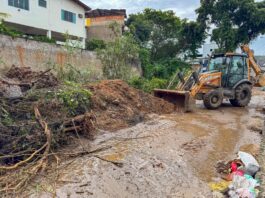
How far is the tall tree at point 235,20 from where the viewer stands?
21.7 metres

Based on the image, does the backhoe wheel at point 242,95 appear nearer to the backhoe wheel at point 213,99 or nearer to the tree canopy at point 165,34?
the backhoe wheel at point 213,99

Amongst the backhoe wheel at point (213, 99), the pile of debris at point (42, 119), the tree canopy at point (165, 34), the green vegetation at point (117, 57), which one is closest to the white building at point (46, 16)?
the tree canopy at point (165, 34)

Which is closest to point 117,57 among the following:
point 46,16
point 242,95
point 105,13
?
point 242,95

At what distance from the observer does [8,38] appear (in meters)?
12.7

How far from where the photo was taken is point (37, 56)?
46.2ft

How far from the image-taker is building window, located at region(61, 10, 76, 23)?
22.4m

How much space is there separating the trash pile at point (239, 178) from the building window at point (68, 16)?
20.1m

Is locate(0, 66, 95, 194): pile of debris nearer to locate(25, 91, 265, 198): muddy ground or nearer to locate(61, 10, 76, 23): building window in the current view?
locate(25, 91, 265, 198): muddy ground

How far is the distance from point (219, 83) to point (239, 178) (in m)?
7.11

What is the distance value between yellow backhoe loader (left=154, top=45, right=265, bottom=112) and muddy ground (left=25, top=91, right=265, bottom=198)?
1.79 meters

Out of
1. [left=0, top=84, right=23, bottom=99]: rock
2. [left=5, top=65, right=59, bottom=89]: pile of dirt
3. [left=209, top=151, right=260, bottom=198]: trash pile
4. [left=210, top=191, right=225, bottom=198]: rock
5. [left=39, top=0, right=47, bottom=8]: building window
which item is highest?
[left=39, top=0, right=47, bottom=8]: building window

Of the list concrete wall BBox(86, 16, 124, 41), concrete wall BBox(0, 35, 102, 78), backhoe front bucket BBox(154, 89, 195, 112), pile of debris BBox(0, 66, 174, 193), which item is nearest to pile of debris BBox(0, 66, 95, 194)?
pile of debris BBox(0, 66, 174, 193)

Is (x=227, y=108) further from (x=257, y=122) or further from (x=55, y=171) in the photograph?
(x=55, y=171)

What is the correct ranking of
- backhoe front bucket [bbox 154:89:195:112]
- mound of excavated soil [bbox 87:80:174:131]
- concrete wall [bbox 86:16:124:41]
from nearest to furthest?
mound of excavated soil [bbox 87:80:174:131]
backhoe front bucket [bbox 154:89:195:112]
concrete wall [bbox 86:16:124:41]
